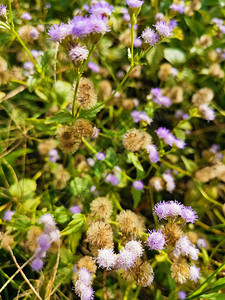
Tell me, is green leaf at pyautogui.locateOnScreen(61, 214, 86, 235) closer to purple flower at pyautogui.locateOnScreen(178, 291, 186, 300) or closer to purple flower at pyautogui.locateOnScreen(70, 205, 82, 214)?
purple flower at pyautogui.locateOnScreen(70, 205, 82, 214)

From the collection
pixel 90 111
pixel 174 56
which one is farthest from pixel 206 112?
pixel 90 111

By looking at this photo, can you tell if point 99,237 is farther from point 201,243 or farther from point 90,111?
point 201,243

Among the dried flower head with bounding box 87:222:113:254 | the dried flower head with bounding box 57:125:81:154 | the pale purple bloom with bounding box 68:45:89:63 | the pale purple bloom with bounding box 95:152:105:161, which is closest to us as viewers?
the pale purple bloom with bounding box 68:45:89:63

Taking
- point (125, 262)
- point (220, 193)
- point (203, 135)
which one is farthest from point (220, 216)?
point (125, 262)

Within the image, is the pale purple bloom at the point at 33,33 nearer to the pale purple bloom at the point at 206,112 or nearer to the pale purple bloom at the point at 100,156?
the pale purple bloom at the point at 100,156

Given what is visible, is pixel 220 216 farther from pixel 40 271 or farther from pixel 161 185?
pixel 40 271

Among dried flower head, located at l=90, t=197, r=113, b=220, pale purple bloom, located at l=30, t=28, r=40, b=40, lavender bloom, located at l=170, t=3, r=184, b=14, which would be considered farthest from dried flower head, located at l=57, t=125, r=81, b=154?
lavender bloom, located at l=170, t=3, r=184, b=14
